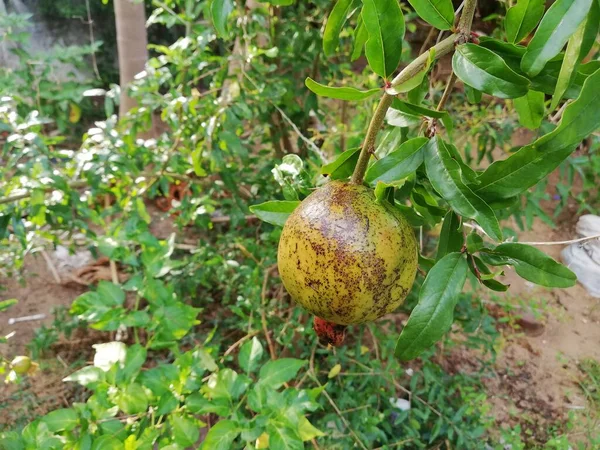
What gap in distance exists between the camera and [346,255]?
1.98 feet

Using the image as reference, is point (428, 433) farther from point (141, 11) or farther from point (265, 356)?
point (141, 11)

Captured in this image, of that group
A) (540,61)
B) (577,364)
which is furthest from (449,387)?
(540,61)

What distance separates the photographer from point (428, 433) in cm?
184

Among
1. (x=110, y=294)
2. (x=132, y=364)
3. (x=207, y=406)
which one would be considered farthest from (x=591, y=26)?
(x=110, y=294)

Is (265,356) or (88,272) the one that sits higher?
(265,356)

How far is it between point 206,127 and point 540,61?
1.34 meters

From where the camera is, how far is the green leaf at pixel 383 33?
575 mm

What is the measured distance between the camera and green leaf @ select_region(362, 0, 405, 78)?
575mm

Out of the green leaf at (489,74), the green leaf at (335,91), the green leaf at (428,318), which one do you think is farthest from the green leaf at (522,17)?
the green leaf at (428,318)

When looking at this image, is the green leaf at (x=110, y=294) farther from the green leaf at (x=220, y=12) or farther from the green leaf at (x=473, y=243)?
the green leaf at (x=473, y=243)

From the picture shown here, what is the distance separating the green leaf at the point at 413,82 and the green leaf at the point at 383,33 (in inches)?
1.6

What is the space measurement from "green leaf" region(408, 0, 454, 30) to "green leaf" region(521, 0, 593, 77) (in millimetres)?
147

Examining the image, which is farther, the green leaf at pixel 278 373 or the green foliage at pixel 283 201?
the green leaf at pixel 278 373

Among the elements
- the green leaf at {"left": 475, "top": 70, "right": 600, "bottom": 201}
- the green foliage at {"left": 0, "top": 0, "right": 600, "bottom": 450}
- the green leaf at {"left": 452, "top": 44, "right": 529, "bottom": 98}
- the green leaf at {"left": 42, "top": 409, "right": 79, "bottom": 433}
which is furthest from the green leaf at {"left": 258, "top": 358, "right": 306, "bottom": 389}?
the green leaf at {"left": 452, "top": 44, "right": 529, "bottom": 98}
